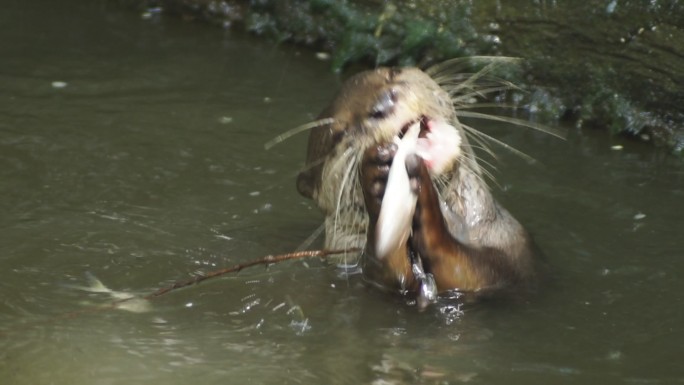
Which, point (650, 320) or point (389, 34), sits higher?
point (389, 34)

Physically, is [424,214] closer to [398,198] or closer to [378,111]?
[398,198]

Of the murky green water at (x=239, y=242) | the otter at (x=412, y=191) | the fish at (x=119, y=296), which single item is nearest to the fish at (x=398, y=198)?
the otter at (x=412, y=191)

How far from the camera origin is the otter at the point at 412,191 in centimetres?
304

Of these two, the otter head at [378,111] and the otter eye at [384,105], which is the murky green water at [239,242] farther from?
the otter eye at [384,105]

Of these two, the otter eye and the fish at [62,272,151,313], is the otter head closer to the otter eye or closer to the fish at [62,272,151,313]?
the otter eye

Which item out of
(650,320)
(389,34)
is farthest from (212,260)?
(389,34)

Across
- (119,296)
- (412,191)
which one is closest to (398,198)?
(412,191)

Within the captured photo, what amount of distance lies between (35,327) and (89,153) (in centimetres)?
156

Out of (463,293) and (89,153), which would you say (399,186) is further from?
(89,153)

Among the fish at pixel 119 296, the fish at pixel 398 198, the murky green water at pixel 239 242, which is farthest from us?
the fish at pixel 119 296

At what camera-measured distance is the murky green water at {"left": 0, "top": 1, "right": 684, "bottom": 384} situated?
3098mm

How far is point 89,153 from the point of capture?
4707mm

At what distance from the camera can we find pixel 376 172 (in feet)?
9.84

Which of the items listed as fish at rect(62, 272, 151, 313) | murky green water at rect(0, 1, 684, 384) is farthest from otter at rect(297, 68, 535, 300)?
fish at rect(62, 272, 151, 313)
